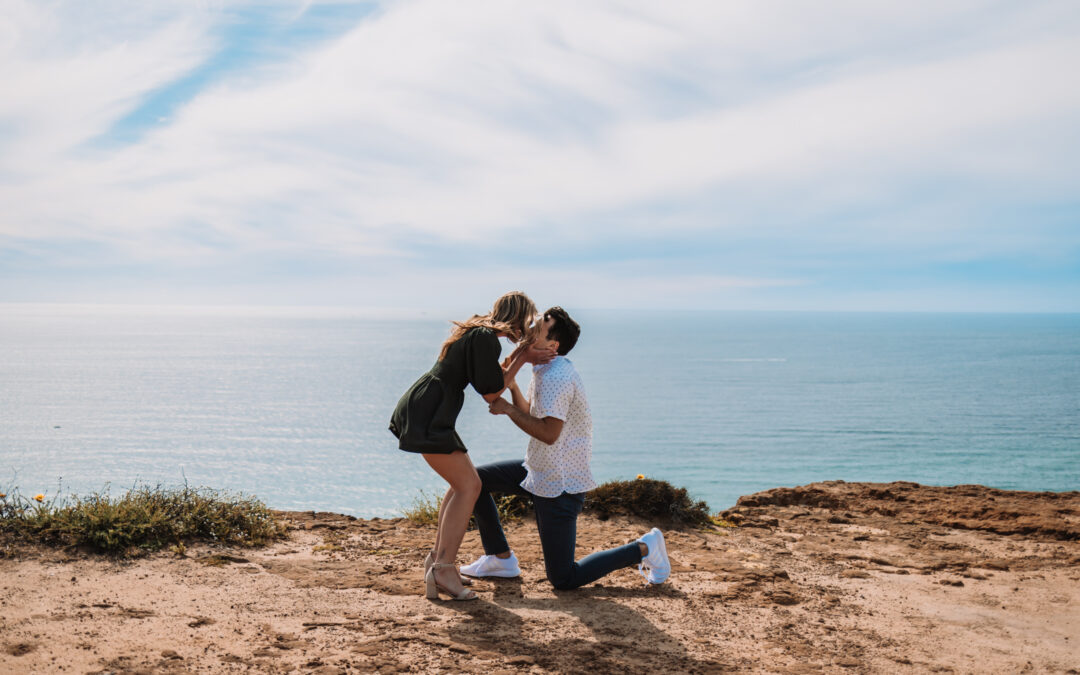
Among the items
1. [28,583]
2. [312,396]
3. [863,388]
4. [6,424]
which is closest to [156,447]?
[6,424]

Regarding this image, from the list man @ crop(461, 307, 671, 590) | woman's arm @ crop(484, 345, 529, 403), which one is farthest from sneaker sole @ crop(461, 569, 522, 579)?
woman's arm @ crop(484, 345, 529, 403)

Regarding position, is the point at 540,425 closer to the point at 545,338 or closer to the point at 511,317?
the point at 545,338

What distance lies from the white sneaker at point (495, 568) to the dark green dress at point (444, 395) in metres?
1.22

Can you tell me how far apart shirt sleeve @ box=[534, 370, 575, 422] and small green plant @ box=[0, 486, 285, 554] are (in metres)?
3.35

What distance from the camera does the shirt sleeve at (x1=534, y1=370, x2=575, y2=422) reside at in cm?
524

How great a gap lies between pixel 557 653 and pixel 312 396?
87.4 m

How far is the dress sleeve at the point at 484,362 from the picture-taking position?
492 centimetres

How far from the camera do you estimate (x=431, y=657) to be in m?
4.25

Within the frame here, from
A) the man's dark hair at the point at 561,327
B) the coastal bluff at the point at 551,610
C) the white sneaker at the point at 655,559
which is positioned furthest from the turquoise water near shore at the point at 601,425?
the white sneaker at the point at 655,559

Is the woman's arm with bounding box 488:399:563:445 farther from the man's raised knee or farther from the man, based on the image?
the man's raised knee

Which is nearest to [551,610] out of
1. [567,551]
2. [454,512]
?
[567,551]

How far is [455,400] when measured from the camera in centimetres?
525

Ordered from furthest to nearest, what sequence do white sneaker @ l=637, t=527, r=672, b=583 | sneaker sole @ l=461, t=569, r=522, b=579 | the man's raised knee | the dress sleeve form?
sneaker sole @ l=461, t=569, r=522, b=579 < white sneaker @ l=637, t=527, r=672, b=583 < the man's raised knee < the dress sleeve

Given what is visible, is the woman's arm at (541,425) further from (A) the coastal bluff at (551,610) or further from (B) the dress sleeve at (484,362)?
(A) the coastal bluff at (551,610)
